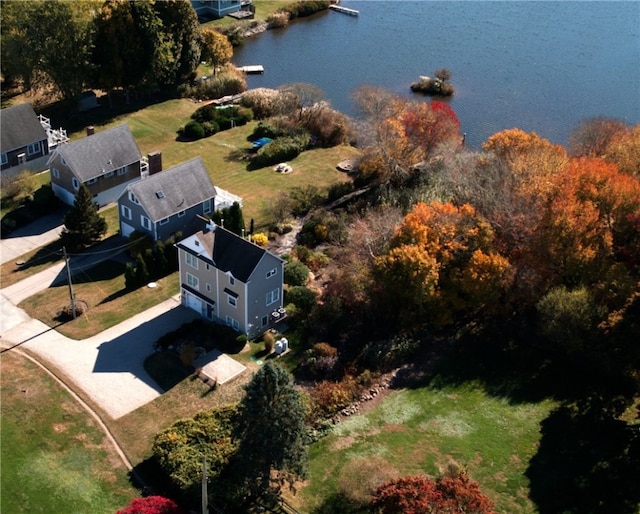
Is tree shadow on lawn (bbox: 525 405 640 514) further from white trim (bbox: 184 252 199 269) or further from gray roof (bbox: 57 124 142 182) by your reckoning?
gray roof (bbox: 57 124 142 182)

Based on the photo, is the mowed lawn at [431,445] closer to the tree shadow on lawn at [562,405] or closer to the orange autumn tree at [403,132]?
the tree shadow on lawn at [562,405]

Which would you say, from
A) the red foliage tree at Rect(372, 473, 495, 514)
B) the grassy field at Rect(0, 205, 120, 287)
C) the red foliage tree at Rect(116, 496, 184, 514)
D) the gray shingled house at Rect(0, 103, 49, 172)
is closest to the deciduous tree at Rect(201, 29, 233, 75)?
the gray shingled house at Rect(0, 103, 49, 172)

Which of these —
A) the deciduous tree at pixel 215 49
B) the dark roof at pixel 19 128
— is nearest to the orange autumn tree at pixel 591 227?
the dark roof at pixel 19 128

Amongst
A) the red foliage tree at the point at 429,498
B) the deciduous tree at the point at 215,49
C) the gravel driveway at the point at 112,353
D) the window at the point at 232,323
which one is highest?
the deciduous tree at the point at 215,49

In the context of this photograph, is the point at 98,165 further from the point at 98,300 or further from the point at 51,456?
the point at 51,456

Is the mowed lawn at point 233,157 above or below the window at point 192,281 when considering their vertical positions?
above
